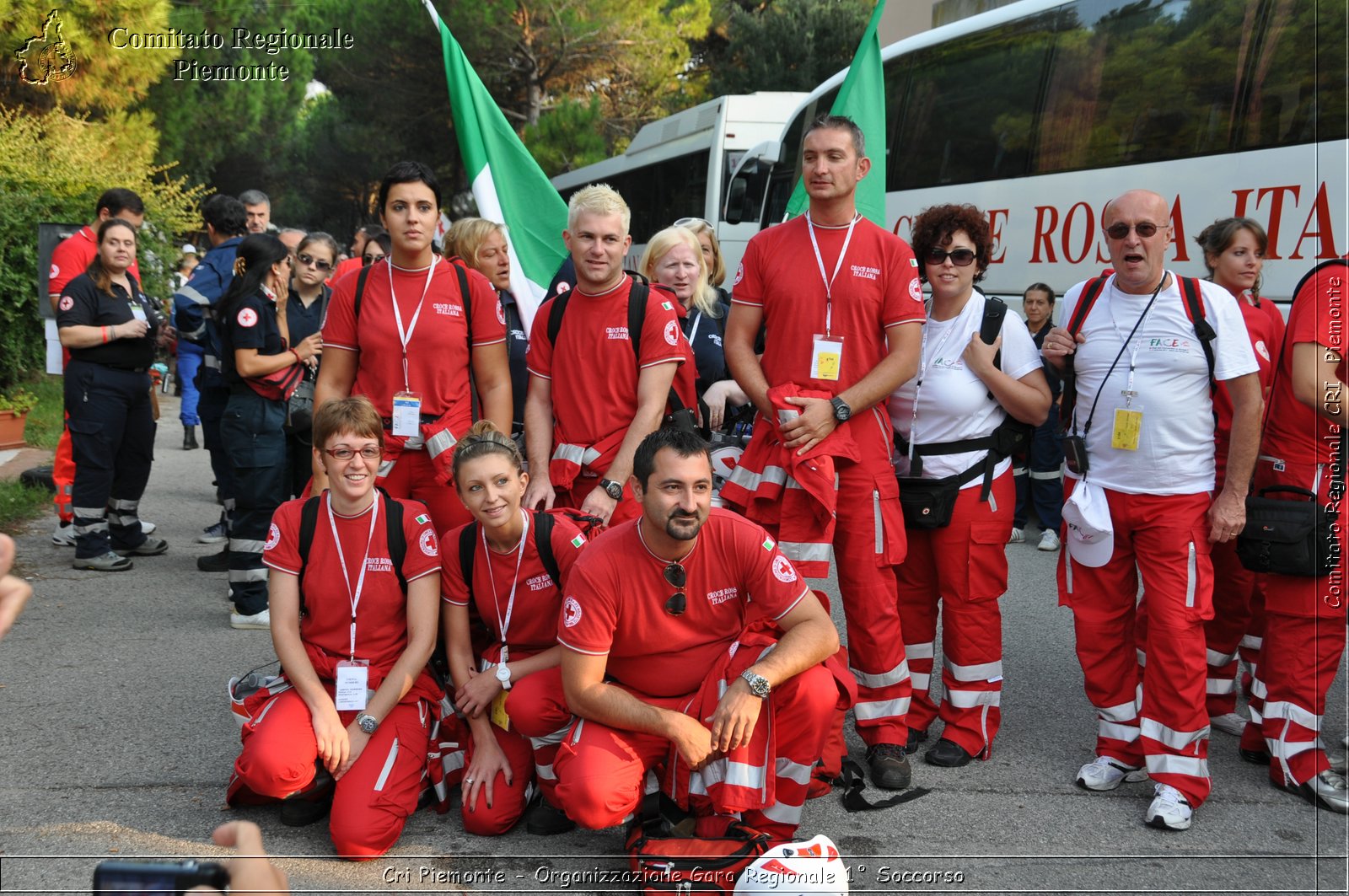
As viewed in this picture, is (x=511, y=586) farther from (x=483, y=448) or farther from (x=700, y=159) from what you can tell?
(x=700, y=159)

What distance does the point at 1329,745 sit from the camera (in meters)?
4.48

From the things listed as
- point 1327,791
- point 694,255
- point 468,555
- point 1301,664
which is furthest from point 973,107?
point 468,555

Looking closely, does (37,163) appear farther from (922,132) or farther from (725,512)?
(725,512)

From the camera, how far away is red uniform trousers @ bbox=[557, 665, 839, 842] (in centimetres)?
345

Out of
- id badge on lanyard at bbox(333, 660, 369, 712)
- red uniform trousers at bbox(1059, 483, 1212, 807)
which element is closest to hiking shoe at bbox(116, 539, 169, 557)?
id badge on lanyard at bbox(333, 660, 369, 712)

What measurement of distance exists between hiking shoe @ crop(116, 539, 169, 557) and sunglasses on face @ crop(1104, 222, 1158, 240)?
6301mm

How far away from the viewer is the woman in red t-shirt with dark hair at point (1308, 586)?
4.03 m

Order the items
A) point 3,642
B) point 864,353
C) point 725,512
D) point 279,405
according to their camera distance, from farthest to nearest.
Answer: point 279,405 < point 3,642 < point 864,353 < point 725,512

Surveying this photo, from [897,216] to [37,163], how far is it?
9.67 m

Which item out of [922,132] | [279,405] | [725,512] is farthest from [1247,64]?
[279,405]

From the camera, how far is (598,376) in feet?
14.6

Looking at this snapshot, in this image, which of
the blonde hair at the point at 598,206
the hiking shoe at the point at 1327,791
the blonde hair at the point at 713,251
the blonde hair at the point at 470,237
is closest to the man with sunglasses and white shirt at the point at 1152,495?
the hiking shoe at the point at 1327,791

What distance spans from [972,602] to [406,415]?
236cm

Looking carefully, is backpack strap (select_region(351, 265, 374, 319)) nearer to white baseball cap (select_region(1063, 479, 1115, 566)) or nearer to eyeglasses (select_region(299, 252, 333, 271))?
eyeglasses (select_region(299, 252, 333, 271))
